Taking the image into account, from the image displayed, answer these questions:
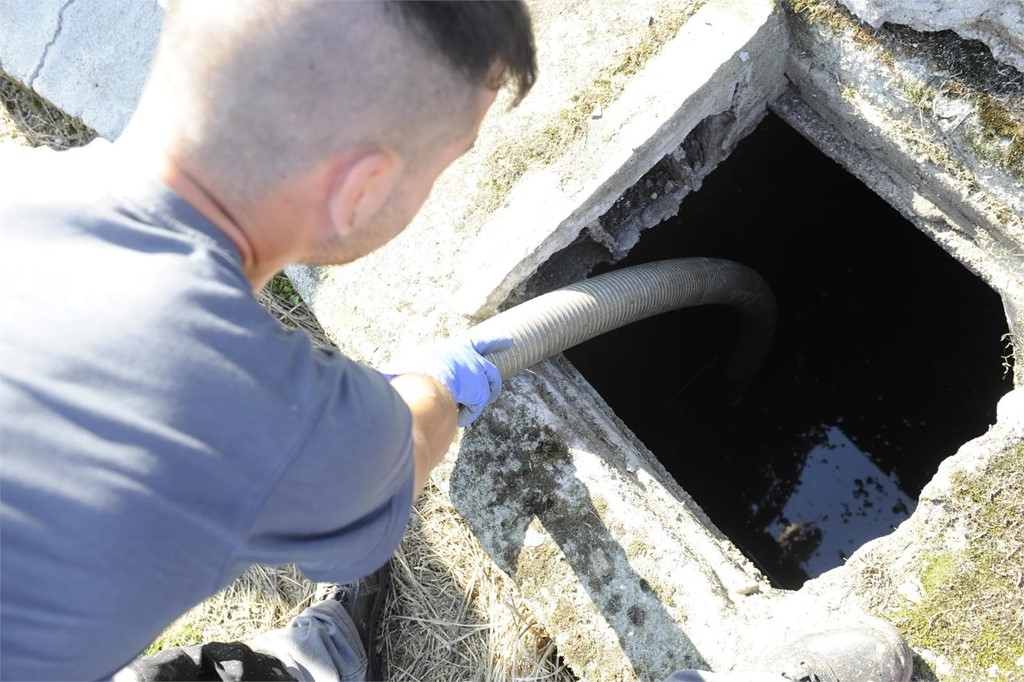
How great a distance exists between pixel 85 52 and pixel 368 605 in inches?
84.8

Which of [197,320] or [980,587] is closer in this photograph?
[197,320]

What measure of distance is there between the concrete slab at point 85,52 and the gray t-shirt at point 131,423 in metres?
1.81

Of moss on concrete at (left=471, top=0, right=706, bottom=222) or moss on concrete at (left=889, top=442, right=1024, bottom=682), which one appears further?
moss on concrete at (left=471, top=0, right=706, bottom=222)

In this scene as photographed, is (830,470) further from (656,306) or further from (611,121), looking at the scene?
(611,121)

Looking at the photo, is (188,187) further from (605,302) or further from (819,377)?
(819,377)

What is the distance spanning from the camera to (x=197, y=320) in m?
1.08

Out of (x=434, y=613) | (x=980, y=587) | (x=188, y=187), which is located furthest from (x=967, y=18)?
(x=434, y=613)

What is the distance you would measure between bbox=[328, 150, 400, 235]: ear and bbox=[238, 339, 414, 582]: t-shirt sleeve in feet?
0.71

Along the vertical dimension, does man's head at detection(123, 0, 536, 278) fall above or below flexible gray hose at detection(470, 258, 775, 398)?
above

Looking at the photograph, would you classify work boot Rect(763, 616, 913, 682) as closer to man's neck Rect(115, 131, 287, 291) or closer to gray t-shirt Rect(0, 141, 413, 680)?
gray t-shirt Rect(0, 141, 413, 680)

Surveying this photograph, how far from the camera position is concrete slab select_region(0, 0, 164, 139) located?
278cm

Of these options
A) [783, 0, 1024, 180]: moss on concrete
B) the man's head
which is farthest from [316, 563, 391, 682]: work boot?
[783, 0, 1024, 180]: moss on concrete

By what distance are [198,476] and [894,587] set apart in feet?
5.14

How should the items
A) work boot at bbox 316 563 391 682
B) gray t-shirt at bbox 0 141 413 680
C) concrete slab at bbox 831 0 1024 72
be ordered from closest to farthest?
gray t-shirt at bbox 0 141 413 680 < concrete slab at bbox 831 0 1024 72 < work boot at bbox 316 563 391 682
